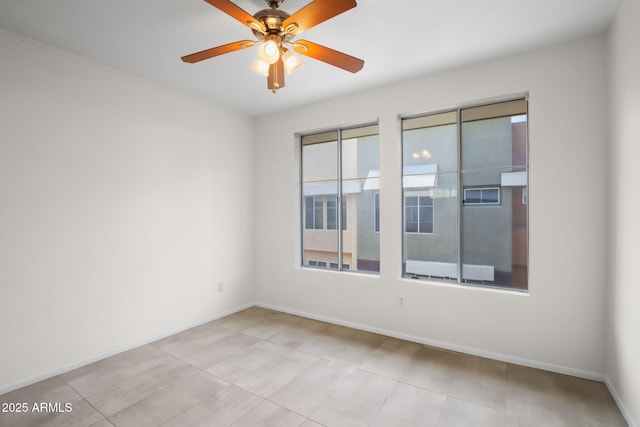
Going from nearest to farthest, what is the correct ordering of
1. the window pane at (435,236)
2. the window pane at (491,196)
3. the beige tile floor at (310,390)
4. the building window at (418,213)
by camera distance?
the beige tile floor at (310,390) < the window pane at (491,196) < the window pane at (435,236) < the building window at (418,213)

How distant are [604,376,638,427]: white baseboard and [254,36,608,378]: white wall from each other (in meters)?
0.11

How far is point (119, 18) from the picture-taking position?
Result: 231 cm

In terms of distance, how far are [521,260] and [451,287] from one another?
718mm

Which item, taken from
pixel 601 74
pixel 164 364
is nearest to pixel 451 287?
pixel 601 74

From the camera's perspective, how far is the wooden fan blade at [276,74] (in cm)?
229

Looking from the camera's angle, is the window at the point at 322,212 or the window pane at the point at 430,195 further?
the window at the point at 322,212

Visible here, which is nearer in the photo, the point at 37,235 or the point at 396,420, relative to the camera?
the point at 396,420

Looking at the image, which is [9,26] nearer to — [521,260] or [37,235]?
[37,235]

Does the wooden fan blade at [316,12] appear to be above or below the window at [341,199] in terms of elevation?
above


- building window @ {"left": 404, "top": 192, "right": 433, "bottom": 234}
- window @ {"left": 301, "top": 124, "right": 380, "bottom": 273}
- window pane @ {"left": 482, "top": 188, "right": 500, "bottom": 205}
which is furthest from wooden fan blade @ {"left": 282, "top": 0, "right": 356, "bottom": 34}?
window pane @ {"left": 482, "top": 188, "right": 500, "bottom": 205}

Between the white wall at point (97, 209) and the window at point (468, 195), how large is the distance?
257 centimetres

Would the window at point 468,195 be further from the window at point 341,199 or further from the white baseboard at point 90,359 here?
the white baseboard at point 90,359

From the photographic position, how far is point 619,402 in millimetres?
2244

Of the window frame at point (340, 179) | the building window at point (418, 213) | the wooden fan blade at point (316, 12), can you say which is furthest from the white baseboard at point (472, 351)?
the wooden fan blade at point (316, 12)
